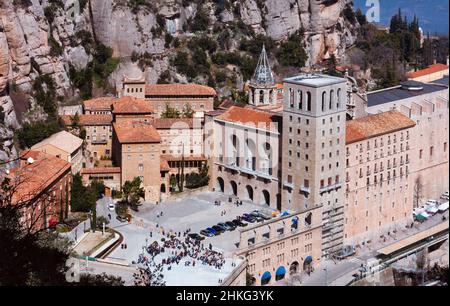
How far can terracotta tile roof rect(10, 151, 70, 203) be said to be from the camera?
48.4m

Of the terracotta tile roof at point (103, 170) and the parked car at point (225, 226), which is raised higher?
the terracotta tile roof at point (103, 170)

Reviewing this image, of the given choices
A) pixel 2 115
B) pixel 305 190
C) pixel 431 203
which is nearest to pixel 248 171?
pixel 305 190

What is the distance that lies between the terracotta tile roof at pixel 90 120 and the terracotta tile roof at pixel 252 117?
302 inches

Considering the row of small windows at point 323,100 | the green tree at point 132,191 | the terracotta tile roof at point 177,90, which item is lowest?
the green tree at point 132,191

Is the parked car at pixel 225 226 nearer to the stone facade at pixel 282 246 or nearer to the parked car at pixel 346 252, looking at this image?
the stone facade at pixel 282 246

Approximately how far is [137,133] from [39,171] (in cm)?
827

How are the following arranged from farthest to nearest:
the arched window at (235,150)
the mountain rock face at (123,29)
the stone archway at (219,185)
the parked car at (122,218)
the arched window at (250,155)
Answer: the mountain rock face at (123,29) → the stone archway at (219,185) → the arched window at (235,150) → the arched window at (250,155) → the parked car at (122,218)

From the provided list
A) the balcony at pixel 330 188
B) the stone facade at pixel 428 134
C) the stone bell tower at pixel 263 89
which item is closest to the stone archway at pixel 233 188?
the stone bell tower at pixel 263 89

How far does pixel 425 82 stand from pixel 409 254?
20090mm

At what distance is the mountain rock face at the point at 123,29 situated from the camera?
65.1 meters

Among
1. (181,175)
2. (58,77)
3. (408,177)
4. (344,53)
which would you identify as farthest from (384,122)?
(344,53)

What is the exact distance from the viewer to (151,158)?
5788 cm

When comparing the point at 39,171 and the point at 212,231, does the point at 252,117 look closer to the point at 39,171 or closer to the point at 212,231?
the point at 212,231

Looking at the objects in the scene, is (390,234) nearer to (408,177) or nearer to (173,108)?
(408,177)
